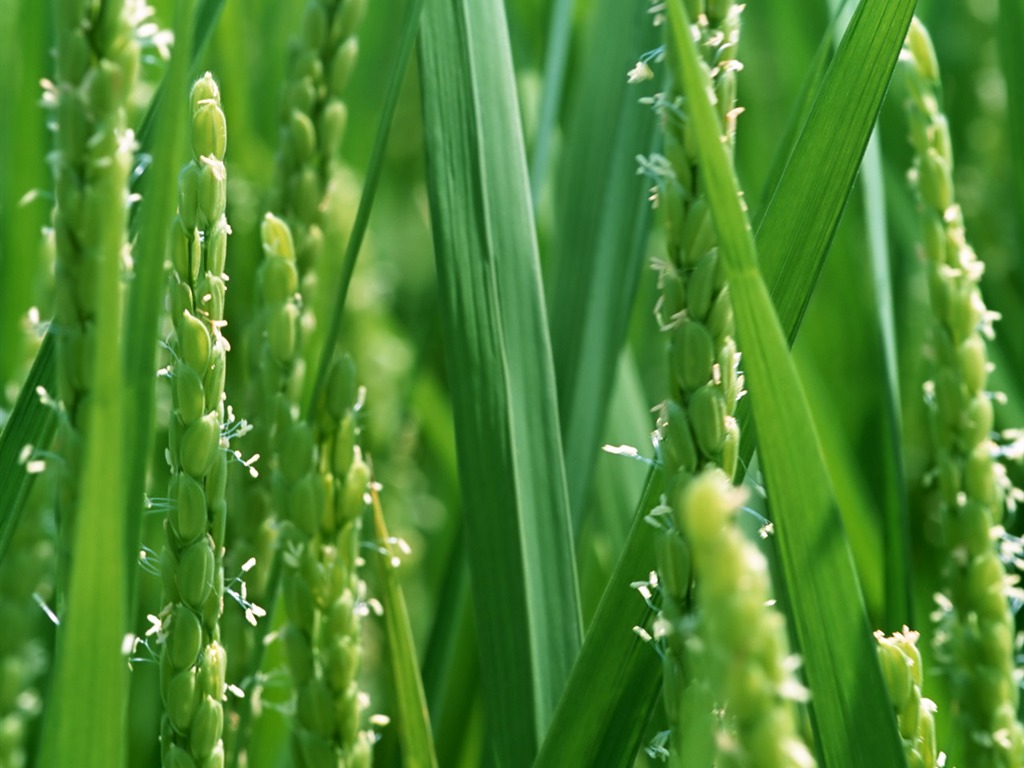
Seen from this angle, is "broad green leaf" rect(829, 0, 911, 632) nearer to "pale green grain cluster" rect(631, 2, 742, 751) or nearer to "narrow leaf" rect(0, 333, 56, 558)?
"pale green grain cluster" rect(631, 2, 742, 751)

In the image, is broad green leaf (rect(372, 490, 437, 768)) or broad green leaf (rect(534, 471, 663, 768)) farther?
broad green leaf (rect(372, 490, 437, 768))

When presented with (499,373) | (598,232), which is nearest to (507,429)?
(499,373)

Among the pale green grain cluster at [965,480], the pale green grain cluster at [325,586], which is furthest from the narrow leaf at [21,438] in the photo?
the pale green grain cluster at [965,480]

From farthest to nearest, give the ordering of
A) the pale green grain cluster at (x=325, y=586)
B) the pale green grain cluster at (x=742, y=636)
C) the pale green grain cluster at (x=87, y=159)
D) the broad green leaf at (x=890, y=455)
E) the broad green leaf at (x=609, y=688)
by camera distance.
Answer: the broad green leaf at (x=890, y=455) < the pale green grain cluster at (x=325, y=586) < the broad green leaf at (x=609, y=688) < the pale green grain cluster at (x=87, y=159) < the pale green grain cluster at (x=742, y=636)

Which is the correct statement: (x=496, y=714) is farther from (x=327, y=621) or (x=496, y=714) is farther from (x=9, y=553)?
(x=9, y=553)

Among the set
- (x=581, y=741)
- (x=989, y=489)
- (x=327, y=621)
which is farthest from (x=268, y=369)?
(x=989, y=489)

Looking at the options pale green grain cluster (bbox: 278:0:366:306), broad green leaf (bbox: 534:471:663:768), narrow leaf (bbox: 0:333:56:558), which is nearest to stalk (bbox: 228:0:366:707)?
pale green grain cluster (bbox: 278:0:366:306)

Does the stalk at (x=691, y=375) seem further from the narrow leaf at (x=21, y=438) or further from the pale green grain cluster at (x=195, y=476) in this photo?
the narrow leaf at (x=21, y=438)

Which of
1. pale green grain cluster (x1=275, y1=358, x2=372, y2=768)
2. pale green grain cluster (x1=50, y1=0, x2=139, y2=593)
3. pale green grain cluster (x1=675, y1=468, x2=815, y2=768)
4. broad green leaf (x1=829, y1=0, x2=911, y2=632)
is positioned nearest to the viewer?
pale green grain cluster (x1=675, y1=468, x2=815, y2=768)
